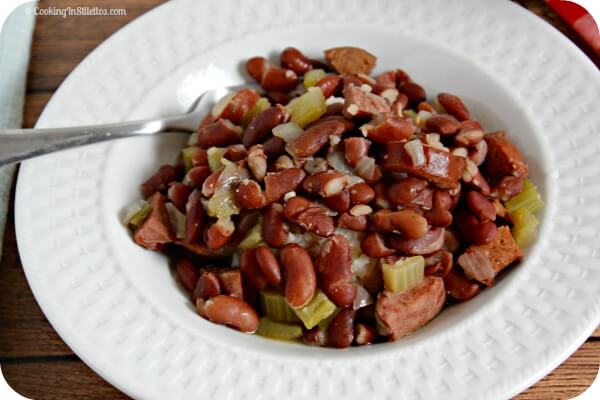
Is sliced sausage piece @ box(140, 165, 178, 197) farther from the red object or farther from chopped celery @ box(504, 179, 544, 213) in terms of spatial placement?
the red object

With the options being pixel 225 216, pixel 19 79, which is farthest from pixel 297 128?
pixel 19 79

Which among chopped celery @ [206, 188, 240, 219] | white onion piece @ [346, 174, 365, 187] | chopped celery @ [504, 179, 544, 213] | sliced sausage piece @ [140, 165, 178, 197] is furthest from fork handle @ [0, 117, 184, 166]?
chopped celery @ [504, 179, 544, 213]

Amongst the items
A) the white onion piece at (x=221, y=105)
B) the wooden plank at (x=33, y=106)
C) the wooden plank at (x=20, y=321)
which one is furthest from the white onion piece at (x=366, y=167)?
the wooden plank at (x=33, y=106)

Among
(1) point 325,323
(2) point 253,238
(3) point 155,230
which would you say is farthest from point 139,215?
(1) point 325,323

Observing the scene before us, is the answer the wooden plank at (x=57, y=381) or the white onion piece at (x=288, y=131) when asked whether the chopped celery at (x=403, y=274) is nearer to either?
the white onion piece at (x=288, y=131)

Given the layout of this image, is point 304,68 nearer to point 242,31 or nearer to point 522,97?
point 242,31

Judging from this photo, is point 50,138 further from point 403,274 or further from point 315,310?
point 403,274
